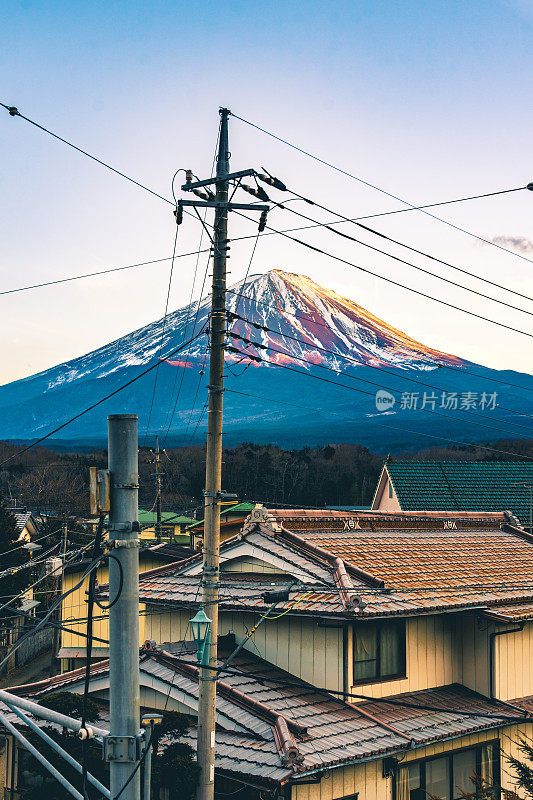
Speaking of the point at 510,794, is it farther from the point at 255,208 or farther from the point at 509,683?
the point at 255,208

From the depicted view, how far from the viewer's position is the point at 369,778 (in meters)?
14.0

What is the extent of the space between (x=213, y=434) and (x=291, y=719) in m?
5.37

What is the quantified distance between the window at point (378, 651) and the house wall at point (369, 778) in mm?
1598

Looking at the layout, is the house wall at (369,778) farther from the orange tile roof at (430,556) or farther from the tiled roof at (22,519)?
the tiled roof at (22,519)

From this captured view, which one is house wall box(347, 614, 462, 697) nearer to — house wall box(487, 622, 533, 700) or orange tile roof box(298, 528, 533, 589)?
orange tile roof box(298, 528, 533, 589)

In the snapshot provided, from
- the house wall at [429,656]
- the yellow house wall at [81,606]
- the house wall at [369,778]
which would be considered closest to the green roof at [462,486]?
the yellow house wall at [81,606]

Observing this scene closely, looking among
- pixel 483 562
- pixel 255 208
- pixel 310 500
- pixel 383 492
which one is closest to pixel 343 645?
pixel 483 562

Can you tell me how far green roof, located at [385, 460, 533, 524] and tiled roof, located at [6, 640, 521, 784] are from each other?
25.6 metres

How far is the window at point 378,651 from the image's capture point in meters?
15.5

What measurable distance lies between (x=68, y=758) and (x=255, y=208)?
887 centimetres

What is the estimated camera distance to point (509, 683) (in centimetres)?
1734

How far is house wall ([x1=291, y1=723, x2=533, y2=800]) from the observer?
13109mm

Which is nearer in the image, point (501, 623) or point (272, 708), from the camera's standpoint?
point (272, 708)

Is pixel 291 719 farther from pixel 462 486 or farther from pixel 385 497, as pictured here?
pixel 385 497
